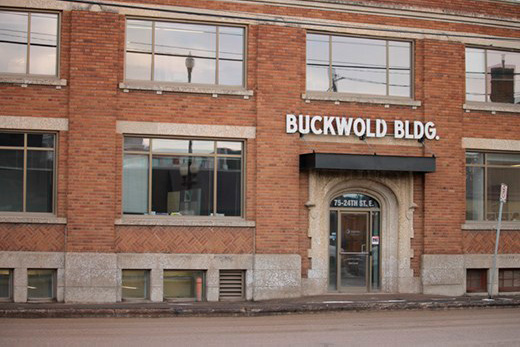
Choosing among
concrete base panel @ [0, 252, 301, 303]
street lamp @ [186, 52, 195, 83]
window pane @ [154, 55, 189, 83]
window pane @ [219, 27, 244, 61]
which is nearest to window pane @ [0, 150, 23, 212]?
concrete base panel @ [0, 252, 301, 303]

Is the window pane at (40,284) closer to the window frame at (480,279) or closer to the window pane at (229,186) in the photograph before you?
the window pane at (229,186)

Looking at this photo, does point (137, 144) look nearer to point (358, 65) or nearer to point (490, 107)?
point (358, 65)

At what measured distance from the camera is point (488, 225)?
24.1 m

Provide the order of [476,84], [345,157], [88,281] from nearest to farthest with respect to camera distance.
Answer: [88,281], [345,157], [476,84]

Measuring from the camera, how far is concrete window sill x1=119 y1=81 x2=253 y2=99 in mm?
21197

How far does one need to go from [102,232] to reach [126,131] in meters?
2.65

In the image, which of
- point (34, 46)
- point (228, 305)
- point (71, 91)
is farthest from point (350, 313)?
point (34, 46)

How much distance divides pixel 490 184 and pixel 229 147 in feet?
26.4

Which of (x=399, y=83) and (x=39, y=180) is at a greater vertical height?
(x=399, y=83)

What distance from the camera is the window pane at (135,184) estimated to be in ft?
69.8

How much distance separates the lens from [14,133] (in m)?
20.7

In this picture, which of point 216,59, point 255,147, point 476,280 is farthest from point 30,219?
point 476,280

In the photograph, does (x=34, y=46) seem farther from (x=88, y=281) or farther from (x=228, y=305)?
(x=228, y=305)

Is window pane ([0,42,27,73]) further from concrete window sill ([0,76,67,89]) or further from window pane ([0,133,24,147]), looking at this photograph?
window pane ([0,133,24,147])
